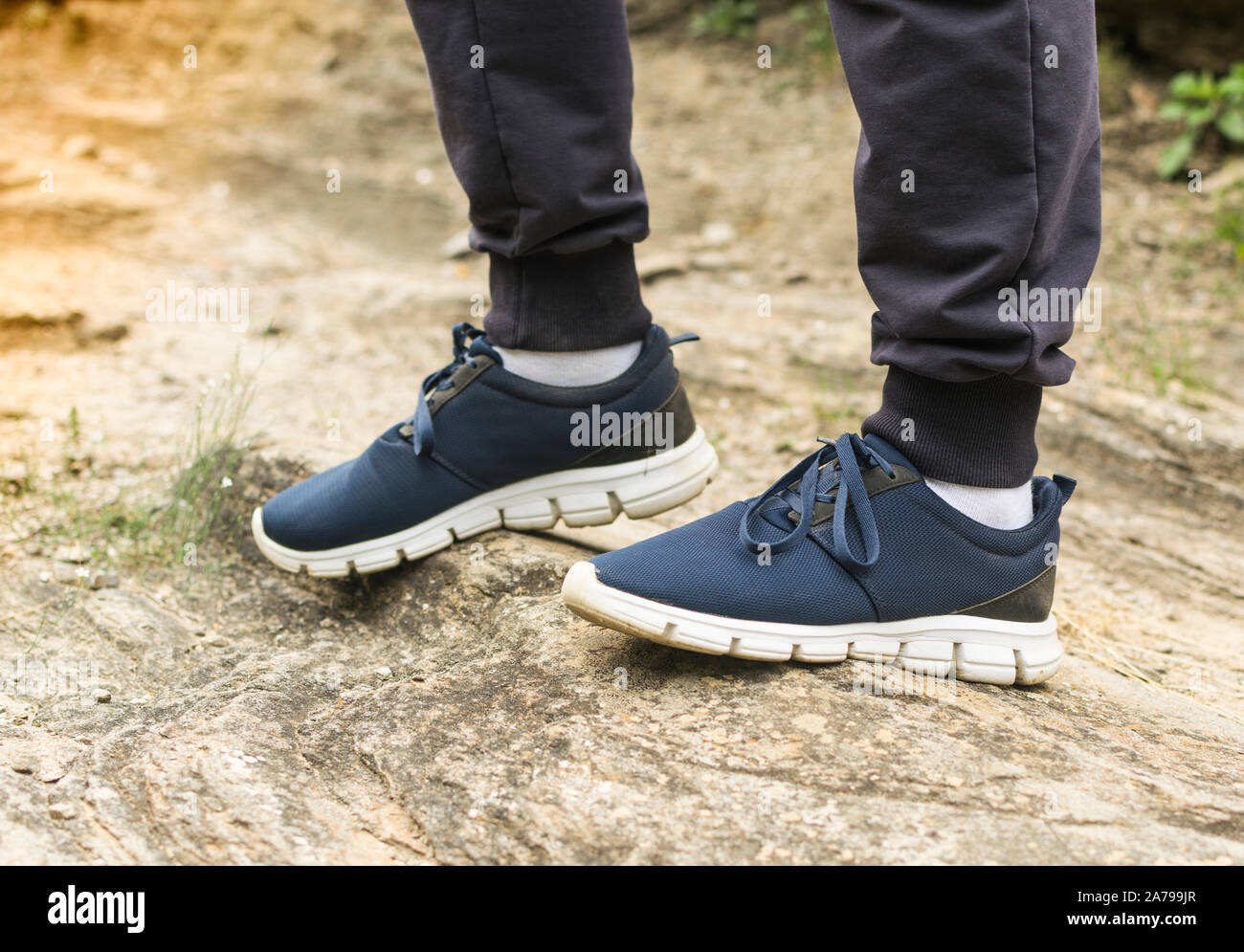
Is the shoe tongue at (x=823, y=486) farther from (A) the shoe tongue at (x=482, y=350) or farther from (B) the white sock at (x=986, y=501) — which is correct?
(A) the shoe tongue at (x=482, y=350)

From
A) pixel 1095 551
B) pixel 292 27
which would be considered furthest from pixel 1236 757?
pixel 292 27

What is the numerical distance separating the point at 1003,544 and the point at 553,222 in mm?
738

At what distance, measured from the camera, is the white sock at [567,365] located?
1.58m

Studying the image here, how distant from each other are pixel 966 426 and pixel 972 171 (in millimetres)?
307

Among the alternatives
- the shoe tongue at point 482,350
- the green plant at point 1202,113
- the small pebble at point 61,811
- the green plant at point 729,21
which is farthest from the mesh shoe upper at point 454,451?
the green plant at point 729,21

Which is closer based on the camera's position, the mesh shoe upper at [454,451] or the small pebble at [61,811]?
the small pebble at [61,811]

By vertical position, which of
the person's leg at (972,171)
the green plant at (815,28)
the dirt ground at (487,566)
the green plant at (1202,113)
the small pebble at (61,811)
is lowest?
the small pebble at (61,811)

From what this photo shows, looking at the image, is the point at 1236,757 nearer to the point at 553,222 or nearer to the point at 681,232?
the point at 553,222

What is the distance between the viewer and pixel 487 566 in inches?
62.0

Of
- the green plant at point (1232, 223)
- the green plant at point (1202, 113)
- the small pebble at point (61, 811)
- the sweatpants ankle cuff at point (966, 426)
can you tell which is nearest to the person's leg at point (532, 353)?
the sweatpants ankle cuff at point (966, 426)

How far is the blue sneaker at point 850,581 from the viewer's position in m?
1.20

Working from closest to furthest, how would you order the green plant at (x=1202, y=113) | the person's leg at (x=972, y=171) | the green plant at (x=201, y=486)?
the person's leg at (x=972, y=171), the green plant at (x=201, y=486), the green plant at (x=1202, y=113)

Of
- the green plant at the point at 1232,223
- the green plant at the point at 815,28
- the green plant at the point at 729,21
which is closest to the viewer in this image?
the green plant at the point at 1232,223

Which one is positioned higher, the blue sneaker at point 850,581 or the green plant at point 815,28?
the green plant at point 815,28
